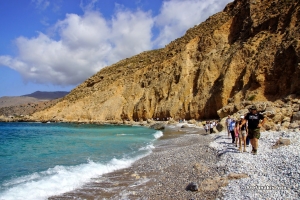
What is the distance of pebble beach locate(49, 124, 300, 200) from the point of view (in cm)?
716

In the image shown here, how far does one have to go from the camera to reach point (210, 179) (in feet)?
28.1

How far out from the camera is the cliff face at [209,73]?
3409 centimetres

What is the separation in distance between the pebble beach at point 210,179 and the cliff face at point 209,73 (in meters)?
21.8

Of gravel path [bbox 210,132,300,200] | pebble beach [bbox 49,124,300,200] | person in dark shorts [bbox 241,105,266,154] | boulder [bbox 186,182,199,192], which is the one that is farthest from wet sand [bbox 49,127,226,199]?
person in dark shorts [bbox 241,105,266,154]

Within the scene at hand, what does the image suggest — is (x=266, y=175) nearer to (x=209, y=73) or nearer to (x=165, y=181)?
(x=165, y=181)

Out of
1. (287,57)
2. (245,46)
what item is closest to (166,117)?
(245,46)

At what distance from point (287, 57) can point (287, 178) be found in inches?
1150

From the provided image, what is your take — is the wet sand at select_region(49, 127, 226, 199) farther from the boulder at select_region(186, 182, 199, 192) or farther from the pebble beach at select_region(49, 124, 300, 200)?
the boulder at select_region(186, 182, 199, 192)

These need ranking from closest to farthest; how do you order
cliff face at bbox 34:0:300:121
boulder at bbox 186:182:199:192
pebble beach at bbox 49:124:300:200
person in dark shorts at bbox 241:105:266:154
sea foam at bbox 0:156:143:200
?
1. pebble beach at bbox 49:124:300:200
2. boulder at bbox 186:182:199:192
3. sea foam at bbox 0:156:143:200
4. person in dark shorts at bbox 241:105:266:154
5. cliff face at bbox 34:0:300:121

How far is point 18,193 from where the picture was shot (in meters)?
9.31

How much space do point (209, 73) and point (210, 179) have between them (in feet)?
131

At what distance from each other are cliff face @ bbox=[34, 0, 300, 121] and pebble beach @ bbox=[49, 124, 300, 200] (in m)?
21.8

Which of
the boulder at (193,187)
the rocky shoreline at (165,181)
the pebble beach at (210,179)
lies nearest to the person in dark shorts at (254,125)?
the pebble beach at (210,179)

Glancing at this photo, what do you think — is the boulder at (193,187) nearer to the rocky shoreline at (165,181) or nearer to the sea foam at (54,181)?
the rocky shoreline at (165,181)
